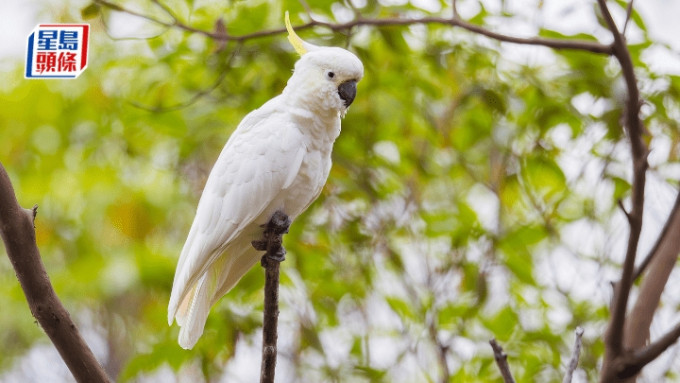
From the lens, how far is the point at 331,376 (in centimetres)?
216

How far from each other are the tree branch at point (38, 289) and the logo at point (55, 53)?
20.9 inches

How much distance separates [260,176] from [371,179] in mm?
891

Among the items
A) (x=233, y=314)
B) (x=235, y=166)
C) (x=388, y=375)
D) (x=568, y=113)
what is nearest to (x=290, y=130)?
(x=235, y=166)

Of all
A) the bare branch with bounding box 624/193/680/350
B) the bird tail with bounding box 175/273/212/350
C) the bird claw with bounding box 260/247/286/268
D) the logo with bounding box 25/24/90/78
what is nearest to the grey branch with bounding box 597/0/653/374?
Result: the bare branch with bounding box 624/193/680/350

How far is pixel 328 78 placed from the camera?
1.39 metres

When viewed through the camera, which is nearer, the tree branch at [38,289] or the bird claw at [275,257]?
the tree branch at [38,289]

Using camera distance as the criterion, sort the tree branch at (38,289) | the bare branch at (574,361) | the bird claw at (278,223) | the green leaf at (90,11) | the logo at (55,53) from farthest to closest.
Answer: the green leaf at (90,11) < the logo at (55,53) < the bird claw at (278,223) < the bare branch at (574,361) < the tree branch at (38,289)

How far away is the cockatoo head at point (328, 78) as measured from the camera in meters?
1.37

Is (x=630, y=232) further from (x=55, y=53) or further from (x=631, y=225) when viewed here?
(x=55, y=53)

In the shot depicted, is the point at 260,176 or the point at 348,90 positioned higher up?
the point at 348,90

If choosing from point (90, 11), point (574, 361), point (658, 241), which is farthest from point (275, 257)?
point (90, 11)

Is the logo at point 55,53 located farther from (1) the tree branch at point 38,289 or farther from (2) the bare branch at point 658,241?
(2) the bare branch at point 658,241

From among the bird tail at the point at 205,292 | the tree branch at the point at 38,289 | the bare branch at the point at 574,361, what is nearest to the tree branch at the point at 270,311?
the bird tail at the point at 205,292

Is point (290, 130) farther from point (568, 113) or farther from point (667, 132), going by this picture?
point (667, 132)
